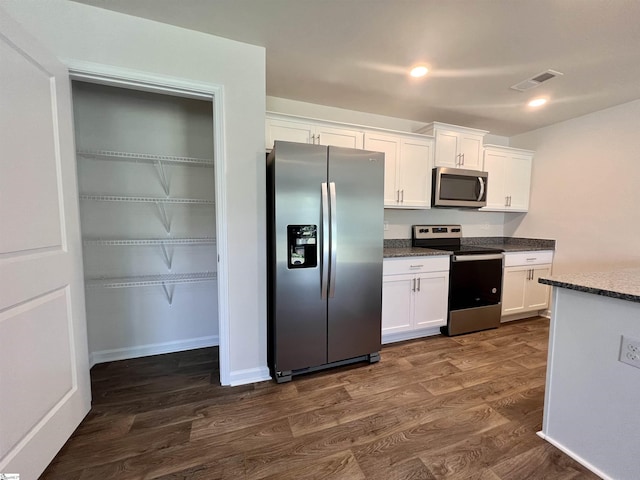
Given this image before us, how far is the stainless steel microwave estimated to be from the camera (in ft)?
9.73

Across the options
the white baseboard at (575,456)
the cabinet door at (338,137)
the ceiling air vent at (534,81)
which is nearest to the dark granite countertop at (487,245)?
the cabinet door at (338,137)

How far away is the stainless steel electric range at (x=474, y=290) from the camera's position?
109 inches

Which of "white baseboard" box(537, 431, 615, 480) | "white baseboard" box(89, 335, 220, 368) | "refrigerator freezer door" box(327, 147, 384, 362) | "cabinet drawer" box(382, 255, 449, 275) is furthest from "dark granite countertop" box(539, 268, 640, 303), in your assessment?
"white baseboard" box(89, 335, 220, 368)

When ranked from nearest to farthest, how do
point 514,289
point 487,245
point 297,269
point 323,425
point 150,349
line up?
point 323,425 < point 297,269 < point 150,349 < point 514,289 < point 487,245

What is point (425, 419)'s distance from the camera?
1.62 metres

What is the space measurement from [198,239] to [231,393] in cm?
133

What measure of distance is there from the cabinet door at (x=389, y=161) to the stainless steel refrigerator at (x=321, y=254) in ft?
2.31

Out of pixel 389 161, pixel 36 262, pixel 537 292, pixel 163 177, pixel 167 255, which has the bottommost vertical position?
pixel 537 292

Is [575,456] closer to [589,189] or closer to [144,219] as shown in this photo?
[589,189]

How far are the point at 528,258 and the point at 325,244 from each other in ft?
9.23

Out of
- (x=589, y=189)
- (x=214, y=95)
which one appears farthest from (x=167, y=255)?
(x=589, y=189)

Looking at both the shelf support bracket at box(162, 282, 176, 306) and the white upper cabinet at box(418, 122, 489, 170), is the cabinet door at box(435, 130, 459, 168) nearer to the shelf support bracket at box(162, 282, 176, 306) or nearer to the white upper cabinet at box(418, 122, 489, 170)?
the white upper cabinet at box(418, 122, 489, 170)

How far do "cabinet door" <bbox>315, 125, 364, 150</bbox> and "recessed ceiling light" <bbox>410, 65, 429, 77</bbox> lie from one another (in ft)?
2.21

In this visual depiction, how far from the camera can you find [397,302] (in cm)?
258
